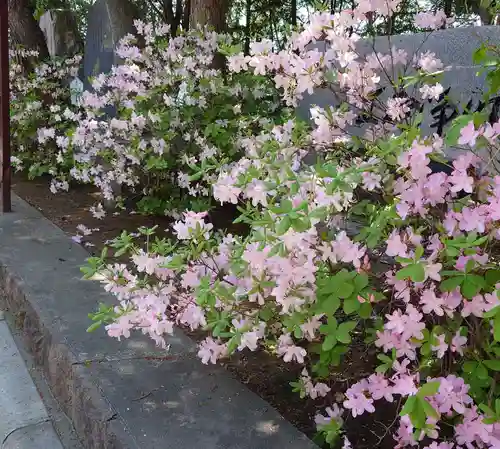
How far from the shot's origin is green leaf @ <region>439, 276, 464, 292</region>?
4.97ft

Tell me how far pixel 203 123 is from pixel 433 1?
7801 millimetres

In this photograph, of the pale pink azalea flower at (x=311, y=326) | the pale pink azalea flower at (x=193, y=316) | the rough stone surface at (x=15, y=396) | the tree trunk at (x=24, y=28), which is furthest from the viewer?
Answer: the tree trunk at (x=24, y=28)

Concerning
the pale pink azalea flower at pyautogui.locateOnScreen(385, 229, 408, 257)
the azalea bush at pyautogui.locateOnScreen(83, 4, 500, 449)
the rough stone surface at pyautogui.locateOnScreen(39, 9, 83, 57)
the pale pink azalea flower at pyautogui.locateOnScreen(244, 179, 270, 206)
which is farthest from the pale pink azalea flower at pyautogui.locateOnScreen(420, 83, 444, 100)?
the rough stone surface at pyautogui.locateOnScreen(39, 9, 83, 57)

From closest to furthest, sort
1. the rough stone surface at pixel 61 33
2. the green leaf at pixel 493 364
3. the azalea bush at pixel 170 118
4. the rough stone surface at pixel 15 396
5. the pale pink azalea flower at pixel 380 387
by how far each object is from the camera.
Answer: the green leaf at pixel 493 364 → the pale pink azalea flower at pixel 380 387 → the rough stone surface at pixel 15 396 → the azalea bush at pixel 170 118 → the rough stone surface at pixel 61 33

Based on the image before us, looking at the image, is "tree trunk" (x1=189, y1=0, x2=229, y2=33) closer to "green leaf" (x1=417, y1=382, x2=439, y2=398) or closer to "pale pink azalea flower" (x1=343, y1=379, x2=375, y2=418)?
"pale pink azalea flower" (x1=343, y1=379, x2=375, y2=418)

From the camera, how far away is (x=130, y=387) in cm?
224

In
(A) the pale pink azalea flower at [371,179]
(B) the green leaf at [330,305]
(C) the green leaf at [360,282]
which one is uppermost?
(A) the pale pink azalea flower at [371,179]

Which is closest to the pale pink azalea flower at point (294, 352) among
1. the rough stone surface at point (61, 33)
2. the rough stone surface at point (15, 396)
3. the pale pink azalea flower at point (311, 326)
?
the pale pink azalea flower at point (311, 326)

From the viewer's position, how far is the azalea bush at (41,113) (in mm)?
6445

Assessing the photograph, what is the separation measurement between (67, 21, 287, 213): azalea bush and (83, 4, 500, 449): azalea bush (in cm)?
193

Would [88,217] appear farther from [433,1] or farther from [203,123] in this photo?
[433,1]

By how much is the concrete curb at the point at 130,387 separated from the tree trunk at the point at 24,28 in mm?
4764

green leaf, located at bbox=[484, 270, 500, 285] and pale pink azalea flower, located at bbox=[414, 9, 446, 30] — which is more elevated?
pale pink azalea flower, located at bbox=[414, 9, 446, 30]

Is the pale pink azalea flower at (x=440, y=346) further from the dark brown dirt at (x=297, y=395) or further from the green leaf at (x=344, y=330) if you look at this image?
the dark brown dirt at (x=297, y=395)
